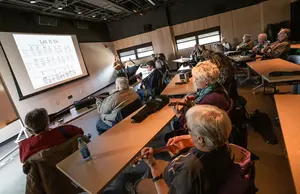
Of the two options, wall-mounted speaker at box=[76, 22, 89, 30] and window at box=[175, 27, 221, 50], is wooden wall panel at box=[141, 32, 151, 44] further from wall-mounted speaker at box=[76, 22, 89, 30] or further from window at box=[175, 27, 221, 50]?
wall-mounted speaker at box=[76, 22, 89, 30]

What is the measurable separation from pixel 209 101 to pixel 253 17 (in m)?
7.57

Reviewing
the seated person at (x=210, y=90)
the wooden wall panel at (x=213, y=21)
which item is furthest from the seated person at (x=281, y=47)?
the wooden wall panel at (x=213, y=21)

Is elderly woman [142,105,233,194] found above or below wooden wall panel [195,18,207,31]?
below

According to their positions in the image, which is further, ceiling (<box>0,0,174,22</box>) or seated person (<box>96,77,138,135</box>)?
ceiling (<box>0,0,174,22</box>)

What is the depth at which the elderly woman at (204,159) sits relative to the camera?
2.33 ft

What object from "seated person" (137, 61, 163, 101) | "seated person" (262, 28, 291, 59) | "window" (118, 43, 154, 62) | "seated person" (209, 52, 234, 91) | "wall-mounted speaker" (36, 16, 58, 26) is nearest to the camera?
"seated person" (209, 52, 234, 91)

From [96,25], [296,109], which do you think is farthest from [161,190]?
[96,25]

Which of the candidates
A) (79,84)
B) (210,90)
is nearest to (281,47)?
(210,90)

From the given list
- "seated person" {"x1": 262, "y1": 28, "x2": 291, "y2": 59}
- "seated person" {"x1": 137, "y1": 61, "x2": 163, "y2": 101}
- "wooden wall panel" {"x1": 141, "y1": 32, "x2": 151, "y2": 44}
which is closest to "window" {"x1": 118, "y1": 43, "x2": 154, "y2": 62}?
"wooden wall panel" {"x1": 141, "y1": 32, "x2": 151, "y2": 44}

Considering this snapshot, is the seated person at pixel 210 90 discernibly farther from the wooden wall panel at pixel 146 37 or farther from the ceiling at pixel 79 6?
the wooden wall panel at pixel 146 37

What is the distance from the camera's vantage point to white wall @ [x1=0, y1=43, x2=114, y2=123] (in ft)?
14.4

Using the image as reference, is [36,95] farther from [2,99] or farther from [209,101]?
[209,101]

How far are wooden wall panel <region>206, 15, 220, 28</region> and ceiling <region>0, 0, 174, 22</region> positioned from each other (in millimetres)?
2034

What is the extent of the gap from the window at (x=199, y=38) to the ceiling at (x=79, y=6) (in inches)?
72.7
